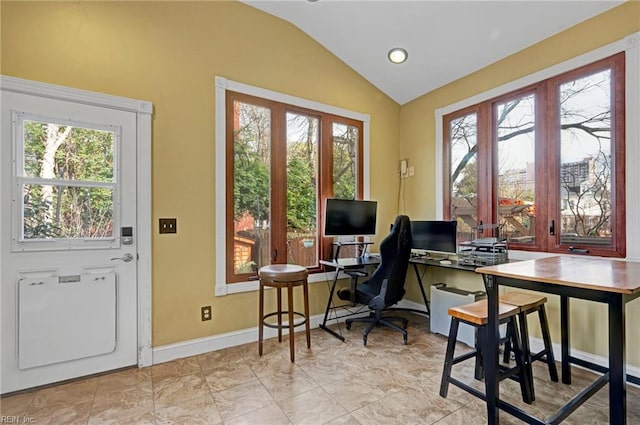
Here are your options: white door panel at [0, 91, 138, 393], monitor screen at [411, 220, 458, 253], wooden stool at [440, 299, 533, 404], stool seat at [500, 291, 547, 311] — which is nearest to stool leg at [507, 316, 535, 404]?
wooden stool at [440, 299, 533, 404]

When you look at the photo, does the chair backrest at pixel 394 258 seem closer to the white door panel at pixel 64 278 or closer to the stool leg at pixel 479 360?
the stool leg at pixel 479 360

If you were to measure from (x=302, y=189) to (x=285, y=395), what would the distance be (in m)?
2.02

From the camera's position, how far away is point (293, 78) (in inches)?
134

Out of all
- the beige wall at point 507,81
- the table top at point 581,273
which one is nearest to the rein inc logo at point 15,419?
the table top at point 581,273

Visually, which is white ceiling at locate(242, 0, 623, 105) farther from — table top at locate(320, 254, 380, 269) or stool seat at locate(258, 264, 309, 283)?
stool seat at locate(258, 264, 309, 283)

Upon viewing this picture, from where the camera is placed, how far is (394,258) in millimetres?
2963

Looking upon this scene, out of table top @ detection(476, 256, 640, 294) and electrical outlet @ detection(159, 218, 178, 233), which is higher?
electrical outlet @ detection(159, 218, 178, 233)

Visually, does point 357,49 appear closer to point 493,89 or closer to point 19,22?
point 493,89

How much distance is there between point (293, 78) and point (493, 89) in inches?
82.6

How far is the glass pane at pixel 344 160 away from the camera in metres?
3.75

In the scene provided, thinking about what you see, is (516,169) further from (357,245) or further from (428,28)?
(357,245)

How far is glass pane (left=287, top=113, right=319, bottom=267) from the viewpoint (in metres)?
3.41

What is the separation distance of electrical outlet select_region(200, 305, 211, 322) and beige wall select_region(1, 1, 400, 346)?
42mm

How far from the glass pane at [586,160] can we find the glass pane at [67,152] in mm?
3790
